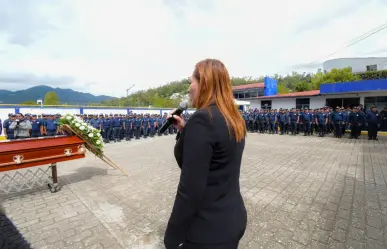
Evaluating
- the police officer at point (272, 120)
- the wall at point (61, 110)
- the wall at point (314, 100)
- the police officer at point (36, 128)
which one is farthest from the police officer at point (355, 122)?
the police officer at point (36, 128)

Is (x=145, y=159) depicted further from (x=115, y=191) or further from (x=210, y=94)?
(x=210, y=94)

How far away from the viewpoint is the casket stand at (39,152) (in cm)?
391

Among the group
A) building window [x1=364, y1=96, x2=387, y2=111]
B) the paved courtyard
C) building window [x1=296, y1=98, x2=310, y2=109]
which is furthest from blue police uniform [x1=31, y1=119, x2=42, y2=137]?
building window [x1=364, y1=96, x2=387, y2=111]

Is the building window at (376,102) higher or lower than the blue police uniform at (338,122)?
higher

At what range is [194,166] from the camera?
3.53 ft

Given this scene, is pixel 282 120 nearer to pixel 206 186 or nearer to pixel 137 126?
pixel 137 126

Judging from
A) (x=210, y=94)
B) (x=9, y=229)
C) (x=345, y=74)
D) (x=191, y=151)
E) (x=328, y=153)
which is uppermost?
(x=345, y=74)

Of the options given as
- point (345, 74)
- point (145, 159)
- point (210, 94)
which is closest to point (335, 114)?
point (145, 159)

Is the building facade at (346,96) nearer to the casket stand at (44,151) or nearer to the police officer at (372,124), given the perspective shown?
the police officer at (372,124)

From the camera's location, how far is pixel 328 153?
28.8ft

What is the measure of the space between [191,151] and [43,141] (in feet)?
16.9

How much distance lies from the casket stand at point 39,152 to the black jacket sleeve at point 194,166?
427 centimetres

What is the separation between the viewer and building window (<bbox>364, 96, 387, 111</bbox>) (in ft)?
54.7

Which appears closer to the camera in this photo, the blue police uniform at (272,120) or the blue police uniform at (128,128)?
the blue police uniform at (128,128)
